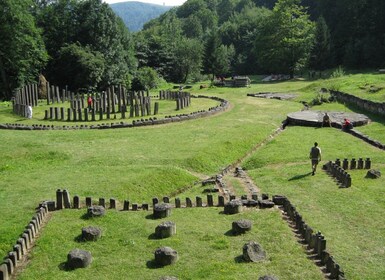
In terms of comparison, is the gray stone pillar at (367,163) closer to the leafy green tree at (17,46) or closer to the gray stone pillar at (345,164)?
the gray stone pillar at (345,164)

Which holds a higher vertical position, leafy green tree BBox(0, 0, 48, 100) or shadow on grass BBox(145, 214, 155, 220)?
leafy green tree BBox(0, 0, 48, 100)

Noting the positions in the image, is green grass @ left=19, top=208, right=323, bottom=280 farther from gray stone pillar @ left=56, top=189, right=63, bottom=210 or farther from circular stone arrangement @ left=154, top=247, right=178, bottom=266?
gray stone pillar @ left=56, top=189, right=63, bottom=210

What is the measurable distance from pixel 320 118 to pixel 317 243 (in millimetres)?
28093

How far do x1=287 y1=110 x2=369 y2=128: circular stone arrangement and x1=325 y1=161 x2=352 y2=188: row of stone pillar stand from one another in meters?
13.9

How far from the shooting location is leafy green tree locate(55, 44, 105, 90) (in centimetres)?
6369

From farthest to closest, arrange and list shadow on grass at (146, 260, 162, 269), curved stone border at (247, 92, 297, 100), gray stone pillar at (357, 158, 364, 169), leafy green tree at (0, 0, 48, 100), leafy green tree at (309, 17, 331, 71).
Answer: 1. leafy green tree at (309, 17, 331, 71)
2. curved stone border at (247, 92, 297, 100)
3. leafy green tree at (0, 0, 48, 100)
4. gray stone pillar at (357, 158, 364, 169)
5. shadow on grass at (146, 260, 162, 269)

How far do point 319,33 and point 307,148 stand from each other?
211ft

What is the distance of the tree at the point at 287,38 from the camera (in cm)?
8306

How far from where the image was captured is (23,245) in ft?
49.8

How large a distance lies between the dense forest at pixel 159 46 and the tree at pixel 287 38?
7.0 inches

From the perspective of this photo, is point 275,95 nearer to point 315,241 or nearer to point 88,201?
point 88,201

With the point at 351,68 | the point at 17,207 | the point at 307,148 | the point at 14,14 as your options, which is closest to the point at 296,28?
the point at 351,68

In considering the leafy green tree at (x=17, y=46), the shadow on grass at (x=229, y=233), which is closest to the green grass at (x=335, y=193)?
the shadow on grass at (x=229, y=233)

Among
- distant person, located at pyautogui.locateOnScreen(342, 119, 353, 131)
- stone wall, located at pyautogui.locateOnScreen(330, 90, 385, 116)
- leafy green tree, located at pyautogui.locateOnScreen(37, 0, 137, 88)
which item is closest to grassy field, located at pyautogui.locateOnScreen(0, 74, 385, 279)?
distant person, located at pyautogui.locateOnScreen(342, 119, 353, 131)
